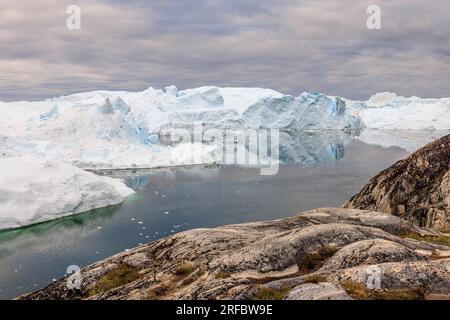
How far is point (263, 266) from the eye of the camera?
9039 millimetres

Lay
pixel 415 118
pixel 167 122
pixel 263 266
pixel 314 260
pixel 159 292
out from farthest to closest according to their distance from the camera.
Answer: pixel 415 118, pixel 167 122, pixel 314 260, pixel 263 266, pixel 159 292

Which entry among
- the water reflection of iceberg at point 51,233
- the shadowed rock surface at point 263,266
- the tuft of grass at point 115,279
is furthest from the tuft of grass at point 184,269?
the water reflection of iceberg at point 51,233

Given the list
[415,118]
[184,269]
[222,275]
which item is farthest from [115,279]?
[415,118]

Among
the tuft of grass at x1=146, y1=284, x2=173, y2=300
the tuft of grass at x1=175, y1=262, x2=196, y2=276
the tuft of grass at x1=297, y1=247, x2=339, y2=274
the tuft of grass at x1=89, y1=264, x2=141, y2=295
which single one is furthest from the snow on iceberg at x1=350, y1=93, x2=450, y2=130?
the tuft of grass at x1=146, y1=284, x2=173, y2=300

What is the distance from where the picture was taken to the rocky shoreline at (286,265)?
308 inches

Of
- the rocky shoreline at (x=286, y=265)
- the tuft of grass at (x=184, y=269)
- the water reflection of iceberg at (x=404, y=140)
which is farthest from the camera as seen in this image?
the water reflection of iceberg at (x=404, y=140)

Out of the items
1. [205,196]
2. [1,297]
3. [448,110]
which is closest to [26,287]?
[1,297]

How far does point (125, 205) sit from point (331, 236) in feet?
110

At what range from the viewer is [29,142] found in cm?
6319

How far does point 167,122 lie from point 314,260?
332ft

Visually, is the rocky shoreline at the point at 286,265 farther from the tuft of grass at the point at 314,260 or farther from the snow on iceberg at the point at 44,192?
the snow on iceberg at the point at 44,192

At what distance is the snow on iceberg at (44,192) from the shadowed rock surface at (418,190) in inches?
977

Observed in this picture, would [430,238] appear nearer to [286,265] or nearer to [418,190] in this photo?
[286,265]
